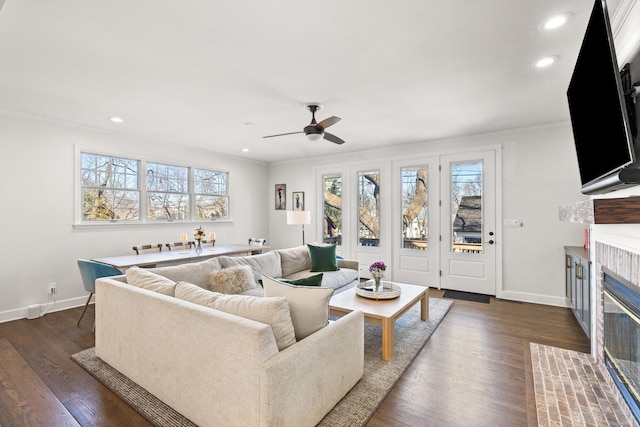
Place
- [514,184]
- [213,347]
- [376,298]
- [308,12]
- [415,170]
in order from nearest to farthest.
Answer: [213,347], [308,12], [376,298], [514,184], [415,170]

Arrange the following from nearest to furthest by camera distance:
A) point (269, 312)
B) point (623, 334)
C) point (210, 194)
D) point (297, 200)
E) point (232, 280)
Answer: point (269, 312) < point (623, 334) < point (232, 280) < point (210, 194) < point (297, 200)

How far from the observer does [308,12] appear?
1904 mm

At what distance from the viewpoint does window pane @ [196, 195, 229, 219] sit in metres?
5.77

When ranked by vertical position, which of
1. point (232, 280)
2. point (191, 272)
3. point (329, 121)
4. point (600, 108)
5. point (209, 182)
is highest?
point (329, 121)

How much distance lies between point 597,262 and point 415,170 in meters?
3.18

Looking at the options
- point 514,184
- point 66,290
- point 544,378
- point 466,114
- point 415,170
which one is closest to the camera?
point 544,378

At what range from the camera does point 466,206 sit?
484cm

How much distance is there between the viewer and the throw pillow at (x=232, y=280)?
302 cm

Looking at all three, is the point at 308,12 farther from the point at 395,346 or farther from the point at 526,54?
the point at 395,346

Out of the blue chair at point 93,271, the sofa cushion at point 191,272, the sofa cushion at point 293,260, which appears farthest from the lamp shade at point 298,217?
the blue chair at point 93,271

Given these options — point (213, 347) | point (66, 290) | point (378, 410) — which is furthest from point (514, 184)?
point (66, 290)

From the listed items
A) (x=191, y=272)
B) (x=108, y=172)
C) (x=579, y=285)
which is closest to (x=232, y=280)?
(x=191, y=272)

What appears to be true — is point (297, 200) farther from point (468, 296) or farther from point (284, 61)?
point (284, 61)

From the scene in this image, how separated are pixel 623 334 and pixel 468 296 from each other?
280 centimetres
